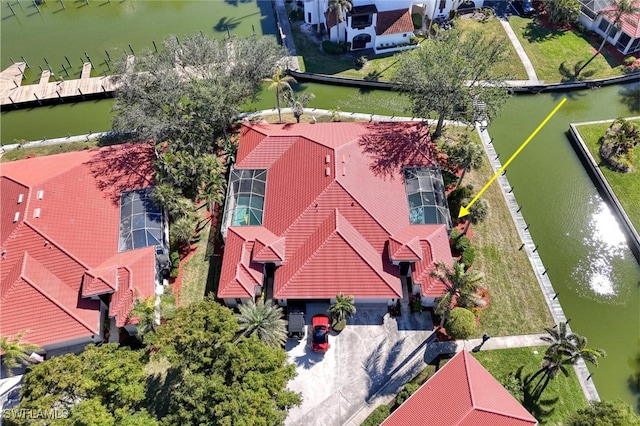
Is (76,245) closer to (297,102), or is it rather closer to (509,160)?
(297,102)

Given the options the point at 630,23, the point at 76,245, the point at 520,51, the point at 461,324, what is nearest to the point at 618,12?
the point at 630,23

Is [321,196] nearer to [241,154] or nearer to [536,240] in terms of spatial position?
[241,154]

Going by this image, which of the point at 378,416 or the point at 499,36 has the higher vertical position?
the point at 499,36

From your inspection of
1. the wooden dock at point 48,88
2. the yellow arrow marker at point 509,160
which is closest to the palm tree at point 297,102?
the yellow arrow marker at point 509,160

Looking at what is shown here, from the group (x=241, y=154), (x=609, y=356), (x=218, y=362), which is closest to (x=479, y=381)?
(x=609, y=356)

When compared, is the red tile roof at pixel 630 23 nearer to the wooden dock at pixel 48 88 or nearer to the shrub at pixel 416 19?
the shrub at pixel 416 19

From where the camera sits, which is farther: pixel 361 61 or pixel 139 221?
pixel 361 61
